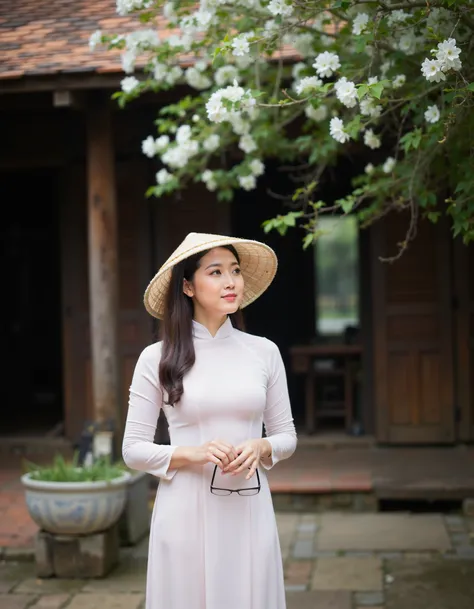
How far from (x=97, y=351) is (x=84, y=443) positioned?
2.11 ft

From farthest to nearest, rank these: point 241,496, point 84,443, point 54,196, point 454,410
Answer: point 54,196, point 454,410, point 84,443, point 241,496

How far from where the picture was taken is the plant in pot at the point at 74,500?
5.34 m

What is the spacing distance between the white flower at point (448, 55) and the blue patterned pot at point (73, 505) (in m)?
2.94

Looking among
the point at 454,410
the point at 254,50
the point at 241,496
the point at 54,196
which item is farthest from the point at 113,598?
the point at 54,196

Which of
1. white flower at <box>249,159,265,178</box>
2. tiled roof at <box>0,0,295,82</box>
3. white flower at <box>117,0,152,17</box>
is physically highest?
tiled roof at <box>0,0,295,82</box>

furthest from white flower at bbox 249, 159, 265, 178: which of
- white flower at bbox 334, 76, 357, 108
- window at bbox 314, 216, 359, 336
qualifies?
window at bbox 314, 216, 359, 336

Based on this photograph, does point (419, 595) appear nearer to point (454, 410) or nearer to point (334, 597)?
point (334, 597)

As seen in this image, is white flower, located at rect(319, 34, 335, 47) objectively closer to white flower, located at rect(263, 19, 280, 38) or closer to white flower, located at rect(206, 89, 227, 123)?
white flower, located at rect(263, 19, 280, 38)

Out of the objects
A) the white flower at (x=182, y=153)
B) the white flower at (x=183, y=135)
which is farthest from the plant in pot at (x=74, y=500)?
the white flower at (x=183, y=135)

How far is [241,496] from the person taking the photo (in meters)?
2.94

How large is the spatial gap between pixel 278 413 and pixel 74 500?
2.58 meters

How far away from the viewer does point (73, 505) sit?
210 inches

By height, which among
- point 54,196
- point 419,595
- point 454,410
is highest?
point 54,196

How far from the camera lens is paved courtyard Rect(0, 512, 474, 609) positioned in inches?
196
